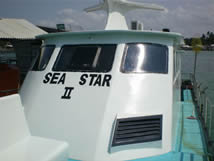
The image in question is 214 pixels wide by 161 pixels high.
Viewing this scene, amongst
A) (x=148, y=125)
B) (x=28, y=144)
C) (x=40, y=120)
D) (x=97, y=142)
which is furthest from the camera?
(x=40, y=120)

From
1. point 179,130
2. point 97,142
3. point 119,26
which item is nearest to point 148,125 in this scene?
point 97,142

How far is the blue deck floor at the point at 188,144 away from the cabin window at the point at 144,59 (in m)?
1.49

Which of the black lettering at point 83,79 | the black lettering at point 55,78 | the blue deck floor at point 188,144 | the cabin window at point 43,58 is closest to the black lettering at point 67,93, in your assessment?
the black lettering at point 83,79

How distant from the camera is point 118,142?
3.35 meters

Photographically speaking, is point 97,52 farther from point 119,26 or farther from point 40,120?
point 119,26

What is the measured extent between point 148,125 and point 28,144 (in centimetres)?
187

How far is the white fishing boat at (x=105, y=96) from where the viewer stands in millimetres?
3396

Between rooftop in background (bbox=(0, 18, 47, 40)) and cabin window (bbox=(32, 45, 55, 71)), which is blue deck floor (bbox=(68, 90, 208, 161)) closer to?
cabin window (bbox=(32, 45, 55, 71))

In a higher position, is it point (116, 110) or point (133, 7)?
point (133, 7)

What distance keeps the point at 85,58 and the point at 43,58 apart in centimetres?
105

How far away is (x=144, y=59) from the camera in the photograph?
4.19 meters

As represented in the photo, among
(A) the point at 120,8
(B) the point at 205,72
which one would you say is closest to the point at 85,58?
(A) the point at 120,8

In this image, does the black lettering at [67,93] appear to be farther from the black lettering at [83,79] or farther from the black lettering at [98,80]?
the black lettering at [98,80]

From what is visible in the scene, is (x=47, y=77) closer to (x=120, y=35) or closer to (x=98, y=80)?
(x=98, y=80)
